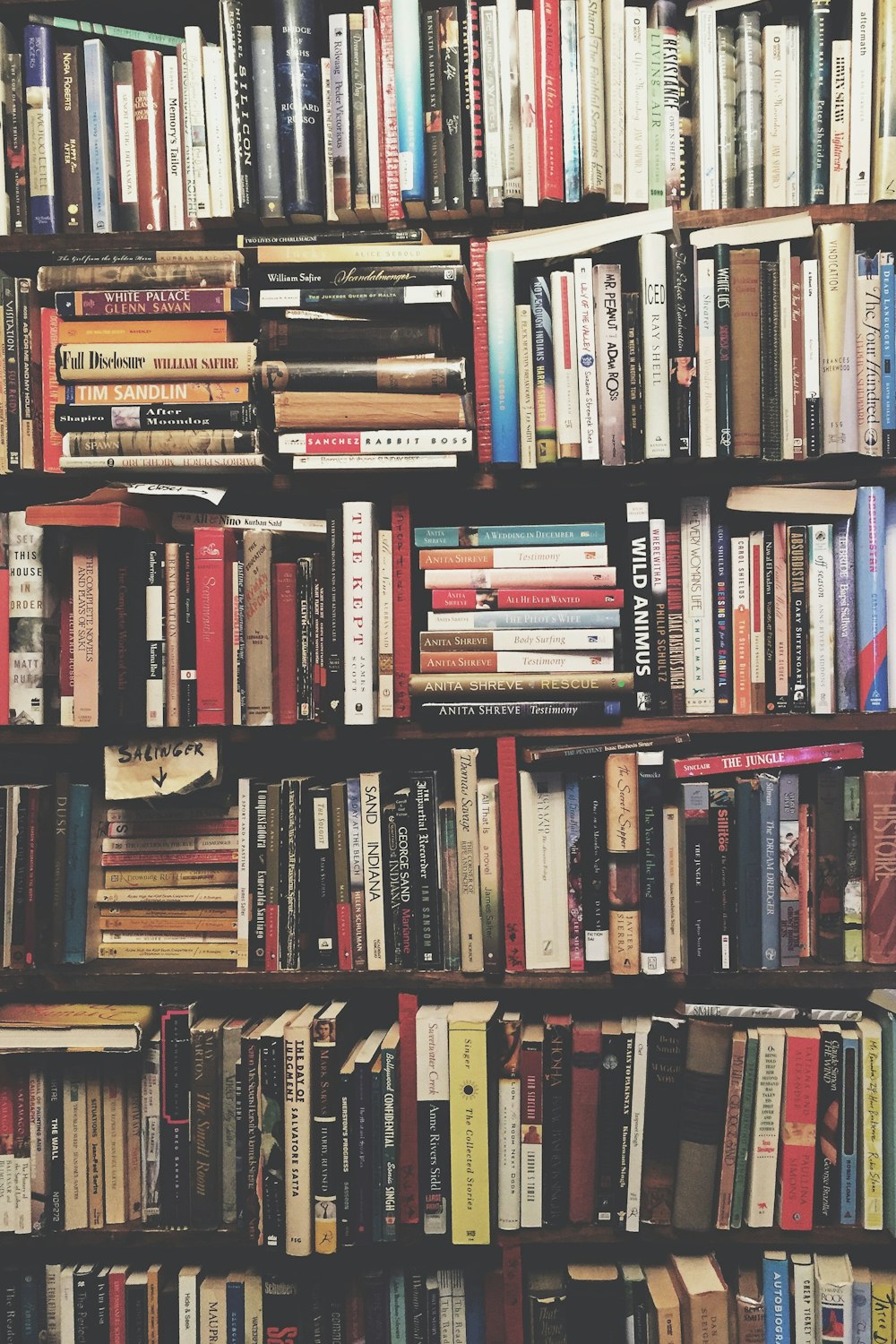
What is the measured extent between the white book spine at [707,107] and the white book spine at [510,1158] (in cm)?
130

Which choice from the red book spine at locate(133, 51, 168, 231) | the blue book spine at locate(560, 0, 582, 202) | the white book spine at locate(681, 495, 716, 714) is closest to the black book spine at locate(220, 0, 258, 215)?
the red book spine at locate(133, 51, 168, 231)

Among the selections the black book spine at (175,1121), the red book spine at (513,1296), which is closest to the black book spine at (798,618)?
the red book spine at (513,1296)

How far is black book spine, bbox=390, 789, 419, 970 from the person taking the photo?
4.39 ft

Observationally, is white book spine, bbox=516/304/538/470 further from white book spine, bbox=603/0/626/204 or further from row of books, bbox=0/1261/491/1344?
row of books, bbox=0/1261/491/1344

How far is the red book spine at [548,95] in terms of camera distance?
1272mm

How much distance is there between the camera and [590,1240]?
4.34 feet

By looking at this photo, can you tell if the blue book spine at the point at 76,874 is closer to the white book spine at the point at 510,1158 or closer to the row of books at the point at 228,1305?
the row of books at the point at 228,1305

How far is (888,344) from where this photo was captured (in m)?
1.29

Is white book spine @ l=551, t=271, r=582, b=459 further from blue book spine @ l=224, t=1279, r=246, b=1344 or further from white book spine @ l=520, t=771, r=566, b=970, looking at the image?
blue book spine @ l=224, t=1279, r=246, b=1344

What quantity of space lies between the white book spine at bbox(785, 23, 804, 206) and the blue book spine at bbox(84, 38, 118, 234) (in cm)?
98

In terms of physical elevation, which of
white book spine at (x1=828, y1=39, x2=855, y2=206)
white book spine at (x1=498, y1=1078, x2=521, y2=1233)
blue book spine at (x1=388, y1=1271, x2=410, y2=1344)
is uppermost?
white book spine at (x1=828, y1=39, x2=855, y2=206)

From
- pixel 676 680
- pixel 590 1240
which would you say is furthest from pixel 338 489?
pixel 590 1240

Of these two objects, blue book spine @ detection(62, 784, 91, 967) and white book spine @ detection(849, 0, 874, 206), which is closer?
white book spine @ detection(849, 0, 874, 206)

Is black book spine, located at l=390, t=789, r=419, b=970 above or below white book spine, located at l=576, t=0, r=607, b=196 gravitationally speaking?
below
